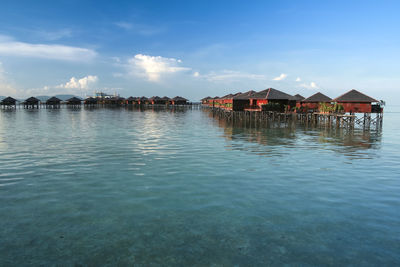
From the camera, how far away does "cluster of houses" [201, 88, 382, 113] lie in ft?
114

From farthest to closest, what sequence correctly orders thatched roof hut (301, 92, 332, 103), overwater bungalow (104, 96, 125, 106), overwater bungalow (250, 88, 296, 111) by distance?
overwater bungalow (104, 96, 125, 106) → thatched roof hut (301, 92, 332, 103) → overwater bungalow (250, 88, 296, 111)

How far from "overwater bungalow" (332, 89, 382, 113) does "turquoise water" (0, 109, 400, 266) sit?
23.5 metres

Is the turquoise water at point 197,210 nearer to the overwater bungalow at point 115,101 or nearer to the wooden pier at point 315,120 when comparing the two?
the wooden pier at point 315,120

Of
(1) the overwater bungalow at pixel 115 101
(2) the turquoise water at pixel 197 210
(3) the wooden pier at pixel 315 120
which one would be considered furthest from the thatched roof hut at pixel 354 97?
(1) the overwater bungalow at pixel 115 101

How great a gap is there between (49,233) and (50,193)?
2.93m

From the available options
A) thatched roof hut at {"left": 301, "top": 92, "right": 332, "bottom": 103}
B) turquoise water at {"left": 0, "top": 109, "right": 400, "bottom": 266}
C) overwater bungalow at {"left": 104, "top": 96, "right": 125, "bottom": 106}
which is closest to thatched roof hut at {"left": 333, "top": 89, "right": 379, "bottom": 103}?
thatched roof hut at {"left": 301, "top": 92, "right": 332, "bottom": 103}

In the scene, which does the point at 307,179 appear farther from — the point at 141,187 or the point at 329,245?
the point at 141,187

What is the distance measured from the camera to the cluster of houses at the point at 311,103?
3481 cm

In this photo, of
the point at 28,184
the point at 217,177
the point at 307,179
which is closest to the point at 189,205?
the point at 217,177

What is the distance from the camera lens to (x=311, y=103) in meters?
44.2

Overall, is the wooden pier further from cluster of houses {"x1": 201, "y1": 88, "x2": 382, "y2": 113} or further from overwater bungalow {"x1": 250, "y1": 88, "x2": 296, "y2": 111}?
overwater bungalow {"x1": 250, "y1": 88, "x2": 296, "y2": 111}

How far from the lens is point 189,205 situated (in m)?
7.73

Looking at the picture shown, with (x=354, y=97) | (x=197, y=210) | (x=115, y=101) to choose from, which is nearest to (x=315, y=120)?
(x=354, y=97)

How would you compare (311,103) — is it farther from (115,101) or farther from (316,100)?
(115,101)
